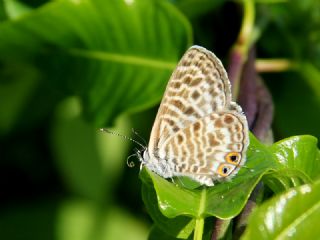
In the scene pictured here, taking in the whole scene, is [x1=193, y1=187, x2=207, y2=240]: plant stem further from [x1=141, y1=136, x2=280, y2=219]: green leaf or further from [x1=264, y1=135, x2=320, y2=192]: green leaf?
[x1=264, y1=135, x2=320, y2=192]: green leaf

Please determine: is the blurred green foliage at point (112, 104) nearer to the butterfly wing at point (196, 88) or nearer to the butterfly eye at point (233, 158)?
the butterfly eye at point (233, 158)

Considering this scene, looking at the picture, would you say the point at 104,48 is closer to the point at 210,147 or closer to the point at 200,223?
the point at 210,147

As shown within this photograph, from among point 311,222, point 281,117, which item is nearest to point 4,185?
point 281,117

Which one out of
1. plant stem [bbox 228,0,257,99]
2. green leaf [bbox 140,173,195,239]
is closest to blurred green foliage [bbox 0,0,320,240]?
green leaf [bbox 140,173,195,239]

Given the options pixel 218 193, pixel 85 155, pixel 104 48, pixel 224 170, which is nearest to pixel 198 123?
pixel 224 170

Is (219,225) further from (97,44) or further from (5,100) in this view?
(5,100)

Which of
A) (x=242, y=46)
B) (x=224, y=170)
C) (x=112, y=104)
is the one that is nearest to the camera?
(x=224, y=170)
